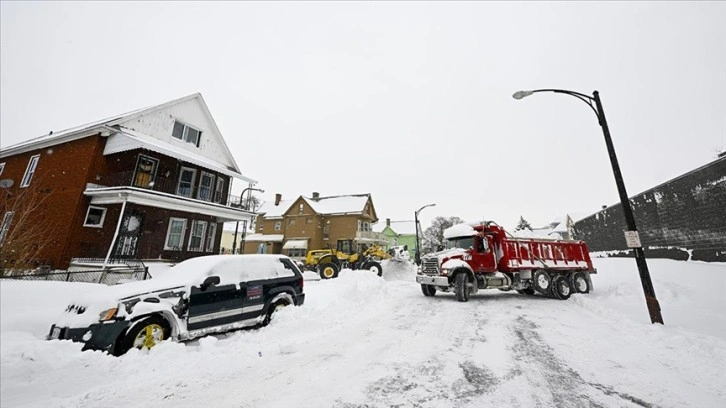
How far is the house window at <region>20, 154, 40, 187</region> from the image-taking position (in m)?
17.0

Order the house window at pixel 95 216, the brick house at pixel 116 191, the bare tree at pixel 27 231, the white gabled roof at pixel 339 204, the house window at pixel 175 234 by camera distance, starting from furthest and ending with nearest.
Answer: the white gabled roof at pixel 339 204 → the house window at pixel 175 234 → the house window at pixel 95 216 → the brick house at pixel 116 191 → the bare tree at pixel 27 231

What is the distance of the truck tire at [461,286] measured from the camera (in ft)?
36.5

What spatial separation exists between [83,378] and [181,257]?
16073 mm

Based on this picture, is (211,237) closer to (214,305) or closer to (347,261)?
(347,261)

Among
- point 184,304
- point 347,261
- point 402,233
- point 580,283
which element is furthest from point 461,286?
point 402,233

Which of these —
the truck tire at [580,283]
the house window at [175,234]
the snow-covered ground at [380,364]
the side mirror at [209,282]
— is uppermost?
the house window at [175,234]

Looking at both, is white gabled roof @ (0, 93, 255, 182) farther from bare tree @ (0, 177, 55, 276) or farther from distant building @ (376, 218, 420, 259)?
distant building @ (376, 218, 420, 259)

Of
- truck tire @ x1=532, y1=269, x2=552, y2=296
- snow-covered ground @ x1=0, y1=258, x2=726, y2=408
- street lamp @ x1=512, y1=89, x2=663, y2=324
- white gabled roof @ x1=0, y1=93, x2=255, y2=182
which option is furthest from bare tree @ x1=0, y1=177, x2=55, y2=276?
truck tire @ x1=532, y1=269, x2=552, y2=296

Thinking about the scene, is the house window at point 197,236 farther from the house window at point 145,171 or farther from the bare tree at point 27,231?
the bare tree at point 27,231

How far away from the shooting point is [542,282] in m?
12.5

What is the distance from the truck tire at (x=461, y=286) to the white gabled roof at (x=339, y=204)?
86.0ft

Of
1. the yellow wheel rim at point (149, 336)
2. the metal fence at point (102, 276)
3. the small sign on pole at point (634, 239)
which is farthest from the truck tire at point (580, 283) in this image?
the metal fence at point (102, 276)

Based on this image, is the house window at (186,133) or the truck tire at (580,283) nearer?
the truck tire at (580,283)

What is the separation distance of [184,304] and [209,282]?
1.85 ft
